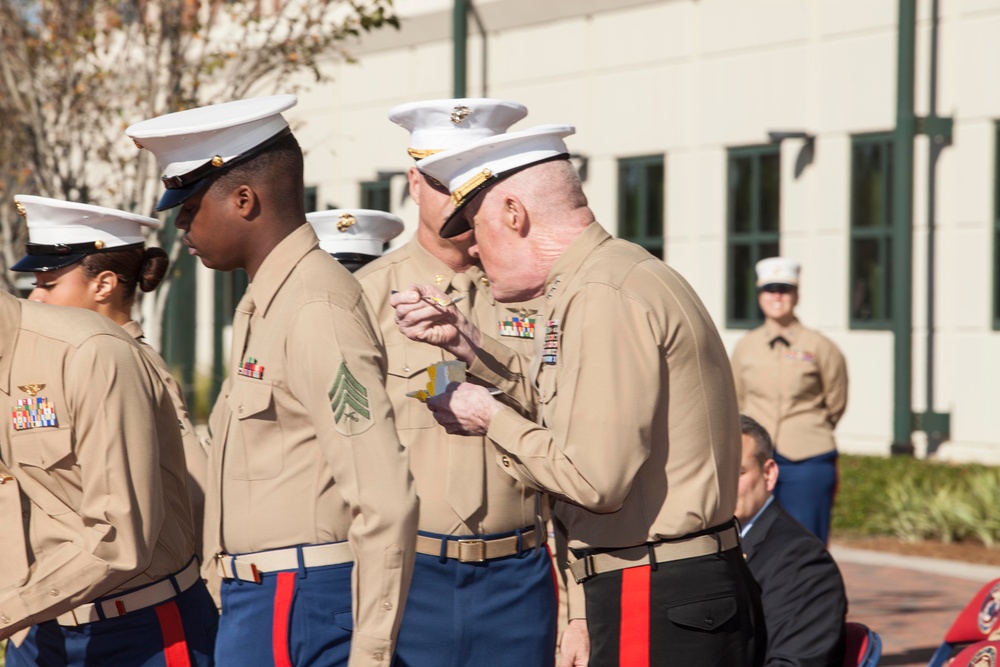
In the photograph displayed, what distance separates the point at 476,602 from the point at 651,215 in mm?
14400

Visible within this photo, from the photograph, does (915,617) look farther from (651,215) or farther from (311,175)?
(311,175)

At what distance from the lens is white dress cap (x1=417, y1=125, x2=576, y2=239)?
11.2 feet

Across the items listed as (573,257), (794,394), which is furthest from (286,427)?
(794,394)

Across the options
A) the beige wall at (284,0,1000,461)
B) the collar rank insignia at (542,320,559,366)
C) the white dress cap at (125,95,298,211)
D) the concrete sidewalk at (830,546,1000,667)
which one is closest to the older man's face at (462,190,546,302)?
the collar rank insignia at (542,320,559,366)

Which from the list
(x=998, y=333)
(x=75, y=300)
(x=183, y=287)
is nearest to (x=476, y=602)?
(x=75, y=300)

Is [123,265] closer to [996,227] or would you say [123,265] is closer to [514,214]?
[514,214]

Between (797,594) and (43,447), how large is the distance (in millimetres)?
2394

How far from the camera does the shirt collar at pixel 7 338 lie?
3.51 meters

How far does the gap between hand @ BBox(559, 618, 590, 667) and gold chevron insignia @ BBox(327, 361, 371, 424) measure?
87 cm

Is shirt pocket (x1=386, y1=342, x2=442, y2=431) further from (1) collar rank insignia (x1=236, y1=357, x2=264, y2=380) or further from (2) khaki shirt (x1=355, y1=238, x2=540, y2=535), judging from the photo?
(1) collar rank insignia (x1=236, y1=357, x2=264, y2=380)

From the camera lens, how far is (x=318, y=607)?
316 cm

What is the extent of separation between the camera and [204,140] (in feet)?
10.6

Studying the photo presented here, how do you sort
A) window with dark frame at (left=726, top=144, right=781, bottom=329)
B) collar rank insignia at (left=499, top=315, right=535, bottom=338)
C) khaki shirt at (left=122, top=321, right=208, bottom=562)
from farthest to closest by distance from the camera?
window with dark frame at (left=726, top=144, right=781, bottom=329)
collar rank insignia at (left=499, top=315, right=535, bottom=338)
khaki shirt at (left=122, top=321, right=208, bottom=562)

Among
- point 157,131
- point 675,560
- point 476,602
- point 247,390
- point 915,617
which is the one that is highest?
point 157,131
